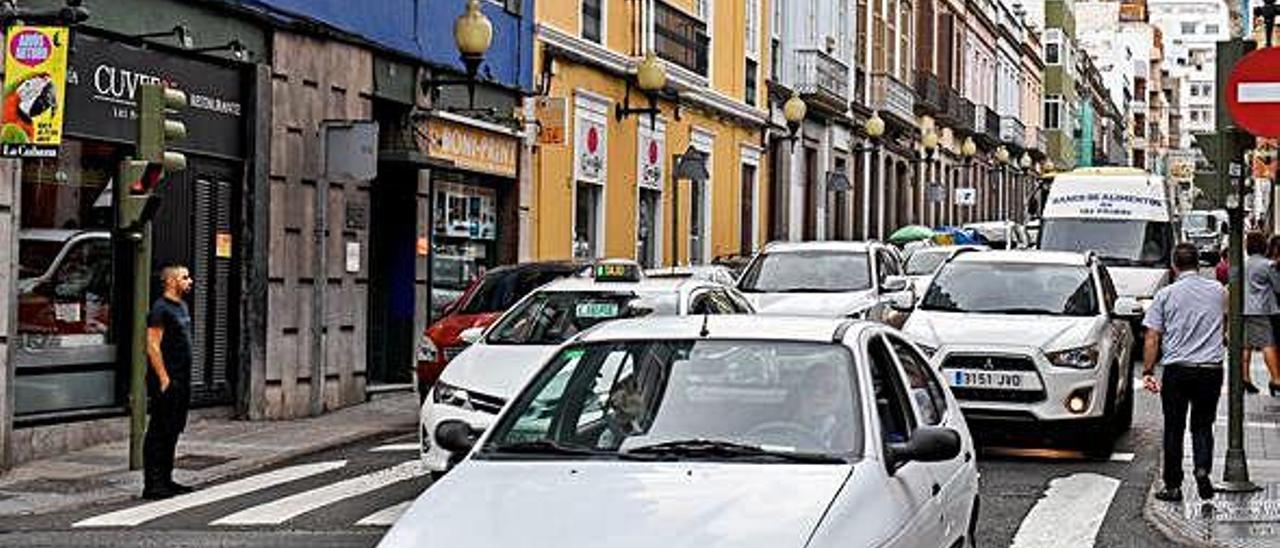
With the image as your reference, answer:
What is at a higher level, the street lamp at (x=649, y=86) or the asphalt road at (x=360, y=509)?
the street lamp at (x=649, y=86)

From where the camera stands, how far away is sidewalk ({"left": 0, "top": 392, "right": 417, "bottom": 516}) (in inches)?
513

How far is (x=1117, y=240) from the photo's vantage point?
29219 mm

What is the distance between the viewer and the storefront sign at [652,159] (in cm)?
2956

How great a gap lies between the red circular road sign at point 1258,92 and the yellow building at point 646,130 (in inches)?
546

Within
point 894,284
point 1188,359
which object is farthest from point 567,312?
point 894,284

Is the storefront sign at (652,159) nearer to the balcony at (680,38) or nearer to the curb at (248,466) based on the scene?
the balcony at (680,38)

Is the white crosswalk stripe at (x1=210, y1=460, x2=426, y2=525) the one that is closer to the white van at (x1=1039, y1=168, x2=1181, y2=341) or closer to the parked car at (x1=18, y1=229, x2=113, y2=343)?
the parked car at (x1=18, y1=229, x2=113, y2=343)

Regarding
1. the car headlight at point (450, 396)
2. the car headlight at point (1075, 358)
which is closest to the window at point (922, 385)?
the car headlight at point (450, 396)

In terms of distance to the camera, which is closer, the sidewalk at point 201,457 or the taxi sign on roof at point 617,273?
the sidewalk at point 201,457

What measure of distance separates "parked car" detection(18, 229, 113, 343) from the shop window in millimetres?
11652

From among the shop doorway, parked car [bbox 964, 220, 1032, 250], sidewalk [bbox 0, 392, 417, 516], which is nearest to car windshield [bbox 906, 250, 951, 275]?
the shop doorway

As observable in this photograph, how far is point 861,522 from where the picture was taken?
19.7 feet

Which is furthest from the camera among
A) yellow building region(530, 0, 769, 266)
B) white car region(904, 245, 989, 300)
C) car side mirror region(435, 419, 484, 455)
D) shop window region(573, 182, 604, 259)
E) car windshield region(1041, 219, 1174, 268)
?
white car region(904, 245, 989, 300)

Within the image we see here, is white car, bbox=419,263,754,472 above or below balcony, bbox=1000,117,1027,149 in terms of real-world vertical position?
below
